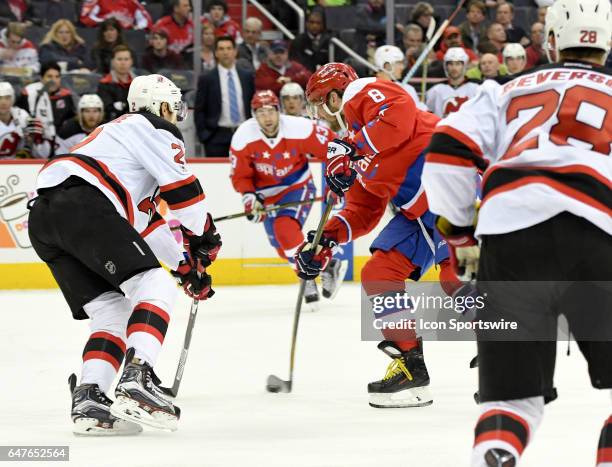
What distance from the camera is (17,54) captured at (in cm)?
904

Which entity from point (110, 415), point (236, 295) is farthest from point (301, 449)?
point (236, 295)

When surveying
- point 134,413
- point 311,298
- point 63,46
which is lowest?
point 311,298

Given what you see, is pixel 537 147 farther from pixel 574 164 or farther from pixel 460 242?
pixel 460 242

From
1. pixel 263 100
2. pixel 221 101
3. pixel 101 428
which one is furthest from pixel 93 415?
pixel 221 101

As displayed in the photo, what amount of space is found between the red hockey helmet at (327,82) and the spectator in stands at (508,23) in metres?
5.86

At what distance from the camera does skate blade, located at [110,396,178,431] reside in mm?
3594

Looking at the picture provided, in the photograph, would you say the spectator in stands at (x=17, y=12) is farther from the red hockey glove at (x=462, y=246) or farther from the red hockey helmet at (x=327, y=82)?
the red hockey glove at (x=462, y=246)

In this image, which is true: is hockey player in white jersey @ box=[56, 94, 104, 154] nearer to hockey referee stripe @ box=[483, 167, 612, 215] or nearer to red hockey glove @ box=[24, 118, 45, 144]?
red hockey glove @ box=[24, 118, 45, 144]

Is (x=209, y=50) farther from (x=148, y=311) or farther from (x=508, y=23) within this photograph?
(x=148, y=311)

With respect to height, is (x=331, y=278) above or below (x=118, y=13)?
Answer: below

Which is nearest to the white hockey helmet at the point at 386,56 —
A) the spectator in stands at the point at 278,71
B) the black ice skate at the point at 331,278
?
the spectator in stands at the point at 278,71

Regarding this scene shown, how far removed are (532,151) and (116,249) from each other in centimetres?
165

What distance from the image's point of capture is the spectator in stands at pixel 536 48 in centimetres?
977

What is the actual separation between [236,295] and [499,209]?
5.60 meters
